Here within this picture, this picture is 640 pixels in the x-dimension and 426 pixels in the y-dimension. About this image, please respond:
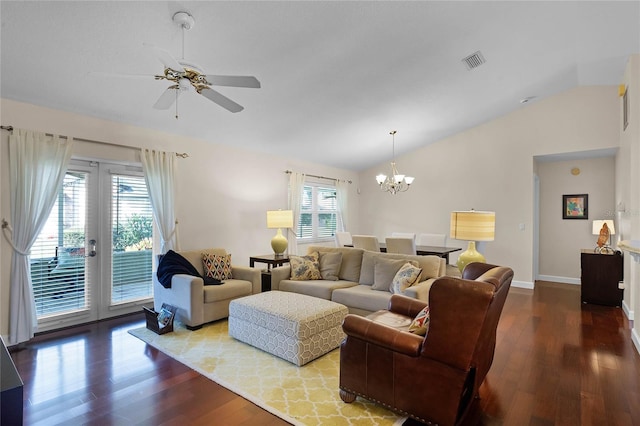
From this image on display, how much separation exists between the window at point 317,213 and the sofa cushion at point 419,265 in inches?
104

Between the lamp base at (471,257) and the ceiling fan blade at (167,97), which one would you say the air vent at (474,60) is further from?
the ceiling fan blade at (167,97)

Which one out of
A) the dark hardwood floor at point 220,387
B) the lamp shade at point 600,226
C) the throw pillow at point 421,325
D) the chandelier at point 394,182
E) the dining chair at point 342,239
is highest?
the chandelier at point 394,182

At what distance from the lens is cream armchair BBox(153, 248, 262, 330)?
373 cm

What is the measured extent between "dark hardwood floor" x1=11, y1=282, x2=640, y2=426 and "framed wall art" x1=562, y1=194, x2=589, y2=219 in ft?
9.80

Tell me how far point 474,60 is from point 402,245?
2.61m

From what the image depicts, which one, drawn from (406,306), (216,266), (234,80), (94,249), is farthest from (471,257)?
(94,249)

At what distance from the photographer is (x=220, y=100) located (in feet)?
9.15

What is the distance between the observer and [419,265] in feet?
12.8

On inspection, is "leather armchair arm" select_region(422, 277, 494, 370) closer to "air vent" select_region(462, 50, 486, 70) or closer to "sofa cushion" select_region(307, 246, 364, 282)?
"sofa cushion" select_region(307, 246, 364, 282)

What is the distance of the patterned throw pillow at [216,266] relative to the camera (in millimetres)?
4363

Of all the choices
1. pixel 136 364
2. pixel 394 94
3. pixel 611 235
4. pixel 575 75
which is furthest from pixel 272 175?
pixel 611 235

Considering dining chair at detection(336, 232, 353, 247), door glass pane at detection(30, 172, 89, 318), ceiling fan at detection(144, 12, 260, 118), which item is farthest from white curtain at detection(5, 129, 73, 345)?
dining chair at detection(336, 232, 353, 247)

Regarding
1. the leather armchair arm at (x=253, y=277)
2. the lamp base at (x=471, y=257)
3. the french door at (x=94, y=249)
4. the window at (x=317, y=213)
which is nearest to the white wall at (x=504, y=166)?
the window at (x=317, y=213)

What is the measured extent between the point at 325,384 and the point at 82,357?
7.53 feet
